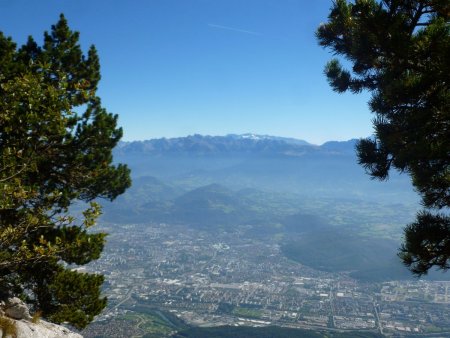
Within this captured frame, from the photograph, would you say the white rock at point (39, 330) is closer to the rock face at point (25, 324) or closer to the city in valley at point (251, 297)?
the rock face at point (25, 324)

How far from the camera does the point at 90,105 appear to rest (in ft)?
53.1

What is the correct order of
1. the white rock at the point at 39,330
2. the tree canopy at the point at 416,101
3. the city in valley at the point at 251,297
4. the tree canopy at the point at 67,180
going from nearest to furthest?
1. the tree canopy at the point at 416,101
2. the white rock at the point at 39,330
3. the tree canopy at the point at 67,180
4. the city in valley at the point at 251,297

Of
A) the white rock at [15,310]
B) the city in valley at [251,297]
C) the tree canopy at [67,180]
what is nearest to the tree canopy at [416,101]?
the tree canopy at [67,180]

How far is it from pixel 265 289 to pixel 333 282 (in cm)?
2978

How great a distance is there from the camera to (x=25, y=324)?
36.7 feet

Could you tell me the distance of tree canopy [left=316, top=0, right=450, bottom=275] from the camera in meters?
8.95

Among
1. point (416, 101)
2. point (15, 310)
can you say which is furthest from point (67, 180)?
point (416, 101)

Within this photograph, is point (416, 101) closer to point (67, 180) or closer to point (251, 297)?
point (67, 180)

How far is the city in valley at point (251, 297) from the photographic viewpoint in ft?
286

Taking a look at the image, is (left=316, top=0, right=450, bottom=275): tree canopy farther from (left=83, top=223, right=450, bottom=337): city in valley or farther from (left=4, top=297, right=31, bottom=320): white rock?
(left=83, top=223, right=450, bottom=337): city in valley

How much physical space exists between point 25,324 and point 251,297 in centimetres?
11035

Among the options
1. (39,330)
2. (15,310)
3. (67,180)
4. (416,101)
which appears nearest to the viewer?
(416,101)

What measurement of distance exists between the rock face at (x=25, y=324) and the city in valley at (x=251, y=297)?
66.5 metres

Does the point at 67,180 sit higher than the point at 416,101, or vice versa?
the point at 416,101
